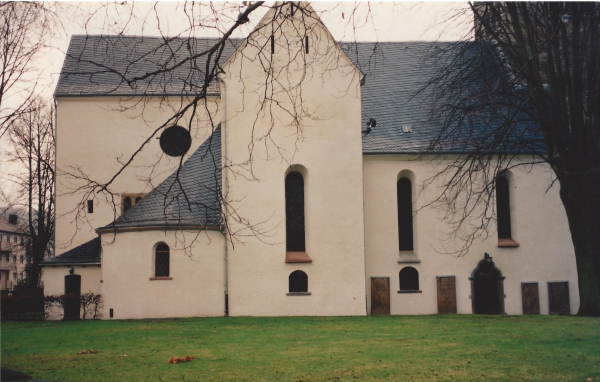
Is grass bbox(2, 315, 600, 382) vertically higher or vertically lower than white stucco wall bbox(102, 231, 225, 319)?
lower

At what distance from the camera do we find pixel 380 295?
26.7 metres

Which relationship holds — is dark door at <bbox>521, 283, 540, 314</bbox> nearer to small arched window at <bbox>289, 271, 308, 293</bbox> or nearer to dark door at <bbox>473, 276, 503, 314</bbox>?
dark door at <bbox>473, 276, 503, 314</bbox>

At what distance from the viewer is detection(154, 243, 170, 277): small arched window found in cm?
2538

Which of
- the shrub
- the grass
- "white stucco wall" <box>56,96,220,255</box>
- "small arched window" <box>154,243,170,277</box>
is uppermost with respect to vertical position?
"white stucco wall" <box>56,96,220,255</box>

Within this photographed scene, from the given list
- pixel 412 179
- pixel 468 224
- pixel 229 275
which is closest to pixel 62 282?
pixel 229 275

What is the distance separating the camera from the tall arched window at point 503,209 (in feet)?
93.4

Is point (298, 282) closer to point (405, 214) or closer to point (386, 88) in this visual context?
point (405, 214)

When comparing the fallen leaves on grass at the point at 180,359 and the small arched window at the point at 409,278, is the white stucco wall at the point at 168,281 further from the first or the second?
the fallen leaves on grass at the point at 180,359

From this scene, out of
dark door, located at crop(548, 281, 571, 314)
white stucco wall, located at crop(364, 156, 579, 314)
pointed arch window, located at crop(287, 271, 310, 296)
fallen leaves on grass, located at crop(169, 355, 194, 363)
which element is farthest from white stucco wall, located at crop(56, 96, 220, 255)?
fallen leaves on grass, located at crop(169, 355, 194, 363)

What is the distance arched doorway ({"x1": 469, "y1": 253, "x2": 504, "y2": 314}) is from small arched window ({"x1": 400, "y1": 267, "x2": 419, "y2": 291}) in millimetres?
2204

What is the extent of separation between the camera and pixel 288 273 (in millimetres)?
25344

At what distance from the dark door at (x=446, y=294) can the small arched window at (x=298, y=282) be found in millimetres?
5565

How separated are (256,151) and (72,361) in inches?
528

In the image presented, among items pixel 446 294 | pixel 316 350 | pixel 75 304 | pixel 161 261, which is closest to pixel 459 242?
pixel 446 294
